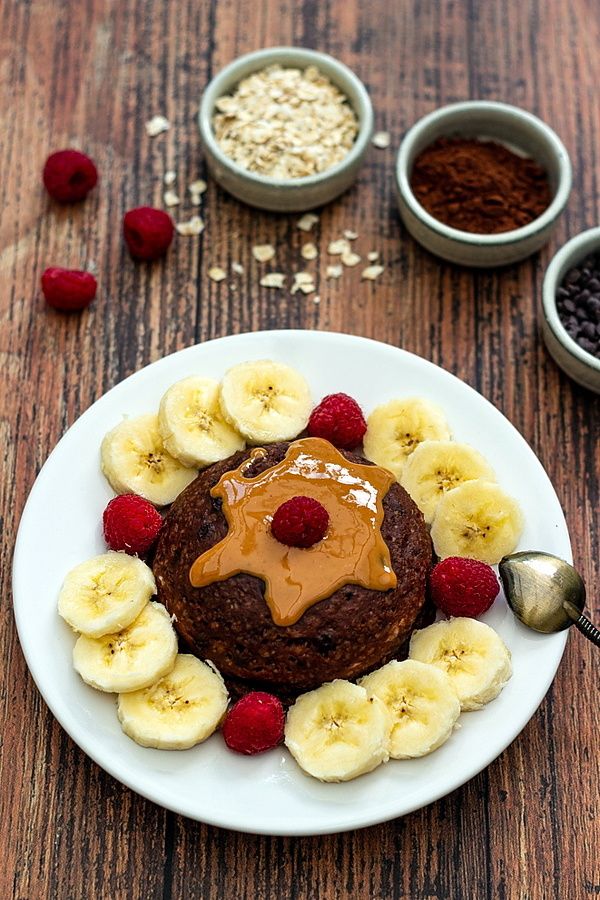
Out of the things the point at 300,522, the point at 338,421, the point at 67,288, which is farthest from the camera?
the point at 67,288

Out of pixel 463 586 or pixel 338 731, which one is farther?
pixel 463 586

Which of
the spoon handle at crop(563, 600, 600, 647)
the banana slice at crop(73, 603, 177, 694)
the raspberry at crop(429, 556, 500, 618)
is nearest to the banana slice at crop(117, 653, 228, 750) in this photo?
the banana slice at crop(73, 603, 177, 694)

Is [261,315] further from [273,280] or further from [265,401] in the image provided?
[265,401]

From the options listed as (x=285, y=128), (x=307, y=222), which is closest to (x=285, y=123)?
(x=285, y=128)

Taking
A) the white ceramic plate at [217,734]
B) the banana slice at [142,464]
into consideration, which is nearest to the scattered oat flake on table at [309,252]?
the white ceramic plate at [217,734]

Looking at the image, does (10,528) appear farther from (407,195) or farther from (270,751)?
(407,195)

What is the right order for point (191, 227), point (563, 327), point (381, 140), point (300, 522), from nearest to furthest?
point (300, 522) → point (563, 327) → point (191, 227) → point (381, 140)

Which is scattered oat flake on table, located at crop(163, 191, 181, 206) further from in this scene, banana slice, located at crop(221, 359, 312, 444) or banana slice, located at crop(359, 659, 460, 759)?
banana slice, located at crop(359, 659, 460, 759)

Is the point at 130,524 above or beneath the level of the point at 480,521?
above
